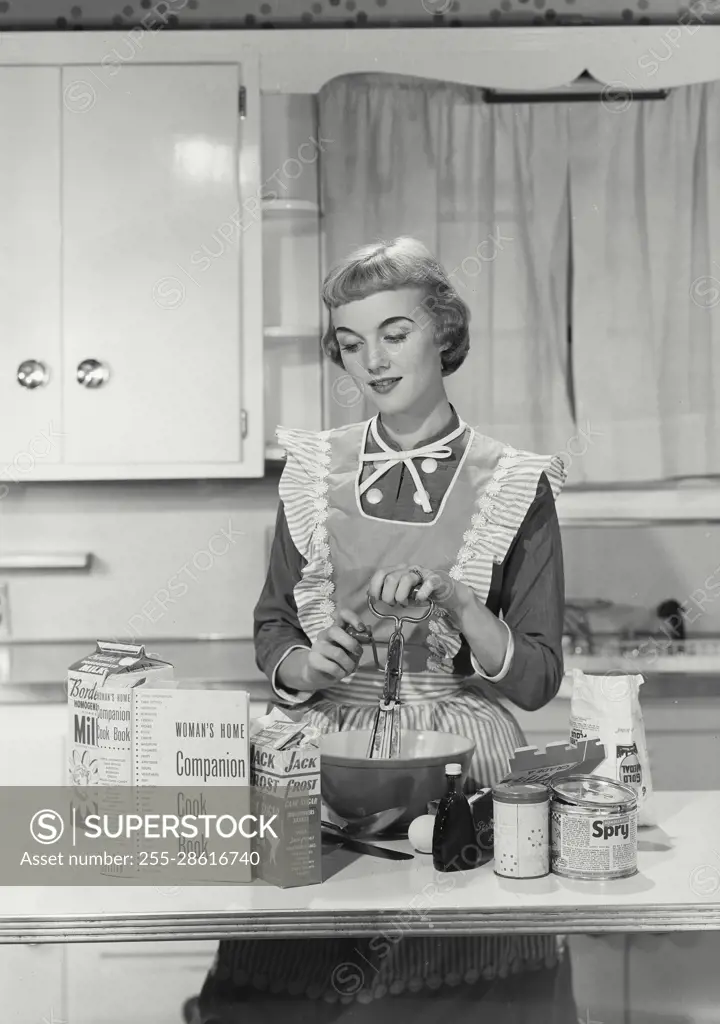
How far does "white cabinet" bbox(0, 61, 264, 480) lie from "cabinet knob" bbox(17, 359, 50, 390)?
1 cm

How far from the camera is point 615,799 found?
1.07 metres

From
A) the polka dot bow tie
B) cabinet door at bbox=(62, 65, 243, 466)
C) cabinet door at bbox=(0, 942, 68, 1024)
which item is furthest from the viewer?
cabinet door at bbox=(62, 65, 243, 466)

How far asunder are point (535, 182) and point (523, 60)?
295 millimetres

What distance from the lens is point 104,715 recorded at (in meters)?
1.11

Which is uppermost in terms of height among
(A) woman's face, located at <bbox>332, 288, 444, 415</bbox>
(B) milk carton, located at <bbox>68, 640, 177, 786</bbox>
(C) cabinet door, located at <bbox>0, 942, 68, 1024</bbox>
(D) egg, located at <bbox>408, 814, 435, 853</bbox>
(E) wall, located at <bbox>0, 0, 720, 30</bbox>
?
(E) wall, located at <bbox>0, 0, 720, 30</bbox>

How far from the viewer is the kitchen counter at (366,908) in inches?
38.6

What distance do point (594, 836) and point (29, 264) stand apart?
202 centimetres

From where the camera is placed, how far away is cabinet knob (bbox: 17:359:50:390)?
8.41ft

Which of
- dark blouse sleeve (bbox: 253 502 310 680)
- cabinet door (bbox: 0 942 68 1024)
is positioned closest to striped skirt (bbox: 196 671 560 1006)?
cabinet door (bbox: 0 942 68 1024)

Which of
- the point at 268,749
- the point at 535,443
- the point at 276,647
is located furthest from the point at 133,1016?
the point at 535,443

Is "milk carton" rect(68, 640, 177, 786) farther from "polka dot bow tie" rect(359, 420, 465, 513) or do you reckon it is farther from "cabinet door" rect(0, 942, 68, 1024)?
"polka dot bow tie" rect(359, 420, 465, 513)

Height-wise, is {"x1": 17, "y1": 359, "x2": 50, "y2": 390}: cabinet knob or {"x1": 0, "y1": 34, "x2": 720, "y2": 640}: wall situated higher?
{"x1": 17, "y1": 359, "x2": 50, "y2": 390}: cabinet knob

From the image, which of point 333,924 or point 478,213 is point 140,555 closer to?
point 478,213

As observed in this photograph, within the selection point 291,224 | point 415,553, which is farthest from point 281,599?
point 291,224
